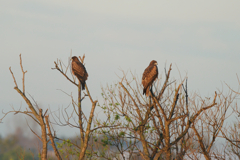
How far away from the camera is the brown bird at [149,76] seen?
851 cm

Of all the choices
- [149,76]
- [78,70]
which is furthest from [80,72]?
[149,76]

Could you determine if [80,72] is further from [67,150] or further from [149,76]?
[67,150]

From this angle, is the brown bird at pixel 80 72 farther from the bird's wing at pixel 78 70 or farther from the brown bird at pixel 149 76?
the brown bird at pixel 149 76

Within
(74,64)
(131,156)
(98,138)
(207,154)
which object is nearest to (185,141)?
(207,154)

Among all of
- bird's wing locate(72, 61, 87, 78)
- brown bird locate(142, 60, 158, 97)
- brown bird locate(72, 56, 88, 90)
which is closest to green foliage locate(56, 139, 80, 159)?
brown bird locate(72, 56, 88, 90)

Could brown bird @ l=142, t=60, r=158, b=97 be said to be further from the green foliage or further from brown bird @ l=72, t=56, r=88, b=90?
the green foliage

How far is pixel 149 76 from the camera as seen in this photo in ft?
28.7

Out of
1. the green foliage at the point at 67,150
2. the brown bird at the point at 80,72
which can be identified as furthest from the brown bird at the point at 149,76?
the green foliage at the point at 67,150

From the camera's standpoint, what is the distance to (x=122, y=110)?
27.5 ft

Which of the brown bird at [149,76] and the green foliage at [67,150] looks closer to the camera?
the green foliage at [67,150]

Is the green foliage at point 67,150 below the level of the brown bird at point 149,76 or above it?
below

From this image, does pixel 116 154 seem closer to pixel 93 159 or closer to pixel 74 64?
pixel 93 159

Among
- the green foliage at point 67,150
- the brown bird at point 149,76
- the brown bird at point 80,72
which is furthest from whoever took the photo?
the brown bird at point 80,72

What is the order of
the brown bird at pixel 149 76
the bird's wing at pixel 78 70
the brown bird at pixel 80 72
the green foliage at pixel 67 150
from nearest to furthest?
the green foliage at pixel 67 150 < the brown bird at pixel 149 76 < the brown bird at pixel 80 72 < the bird's wing at pixel 78 70
